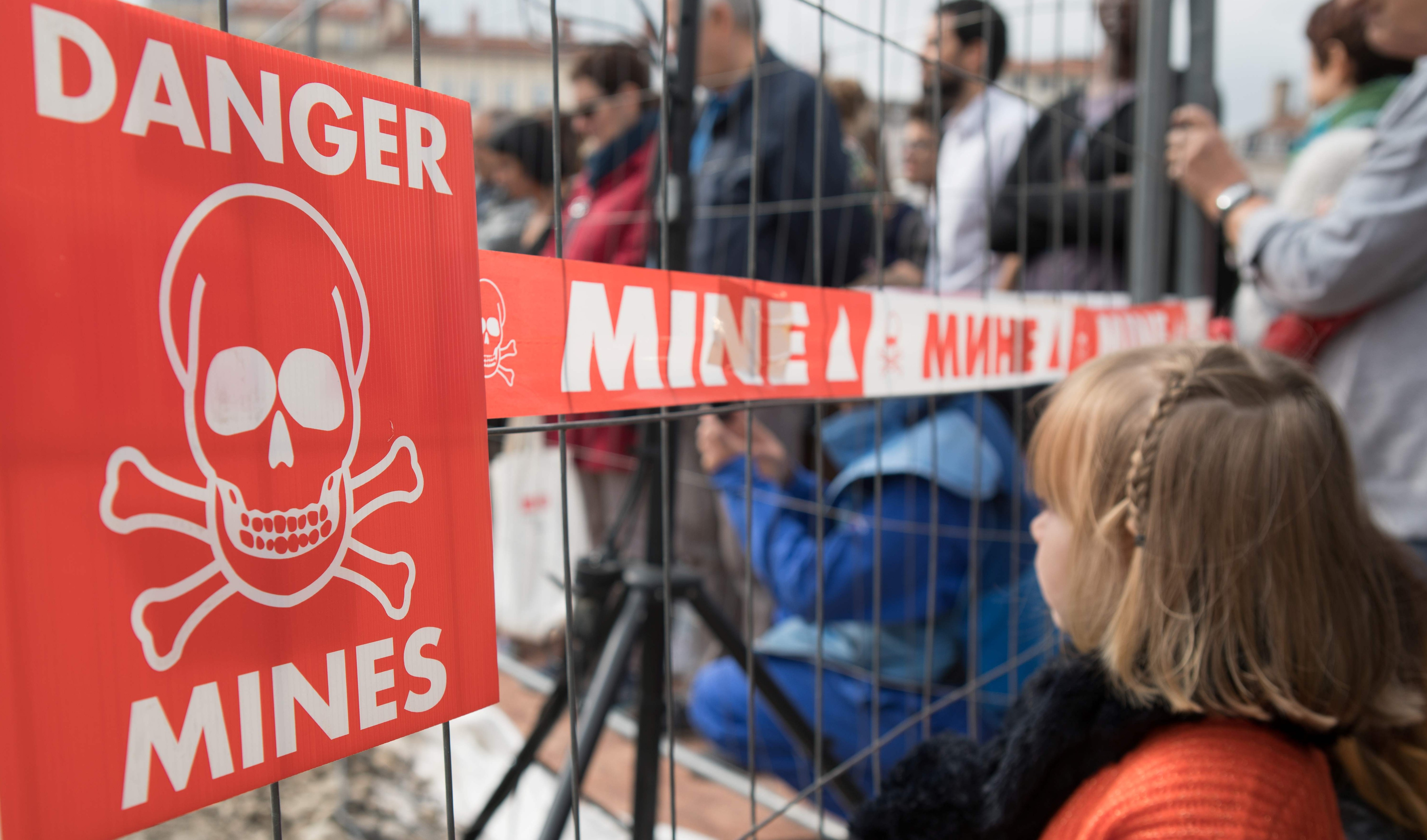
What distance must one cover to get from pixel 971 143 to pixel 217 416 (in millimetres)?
1700

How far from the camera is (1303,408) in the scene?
2.54 ft

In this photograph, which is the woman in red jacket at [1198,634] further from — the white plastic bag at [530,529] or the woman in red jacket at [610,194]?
the white plastic bag at [530,529]

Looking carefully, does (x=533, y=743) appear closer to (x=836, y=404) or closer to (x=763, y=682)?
(x=763, y=682)

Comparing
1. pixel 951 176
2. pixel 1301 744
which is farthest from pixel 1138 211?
pixel 1301 744

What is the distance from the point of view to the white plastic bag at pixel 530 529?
2018 mm

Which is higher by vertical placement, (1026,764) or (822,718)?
(1026,764)

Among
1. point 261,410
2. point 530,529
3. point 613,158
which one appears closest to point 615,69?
point 613,158

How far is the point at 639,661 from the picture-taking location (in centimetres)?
119

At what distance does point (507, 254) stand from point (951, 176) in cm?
150

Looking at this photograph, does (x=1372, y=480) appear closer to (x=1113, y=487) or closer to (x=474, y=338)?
(x=1113, y=487)

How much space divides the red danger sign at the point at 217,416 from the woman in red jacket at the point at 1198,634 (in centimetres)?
52

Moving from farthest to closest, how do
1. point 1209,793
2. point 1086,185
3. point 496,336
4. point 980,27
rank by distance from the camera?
point 980,27 → point 1086,185 → point 1209,793 → point 496,336

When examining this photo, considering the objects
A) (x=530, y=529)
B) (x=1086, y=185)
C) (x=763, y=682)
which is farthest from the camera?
(x=530, y=529)

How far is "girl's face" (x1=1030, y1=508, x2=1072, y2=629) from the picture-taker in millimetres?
827
